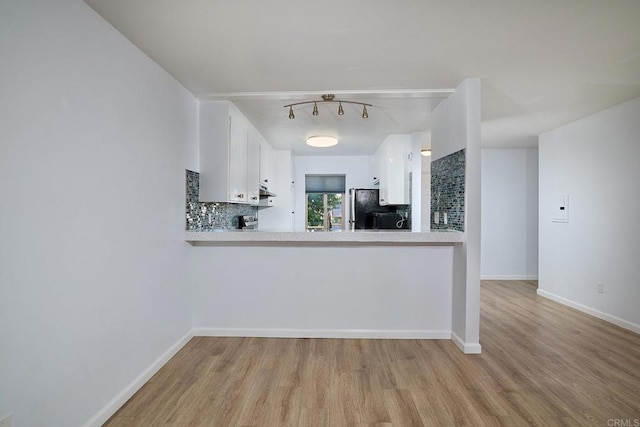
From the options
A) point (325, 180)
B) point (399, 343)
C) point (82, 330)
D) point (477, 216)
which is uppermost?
point (325, 180)

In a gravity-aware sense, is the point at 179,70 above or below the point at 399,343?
above

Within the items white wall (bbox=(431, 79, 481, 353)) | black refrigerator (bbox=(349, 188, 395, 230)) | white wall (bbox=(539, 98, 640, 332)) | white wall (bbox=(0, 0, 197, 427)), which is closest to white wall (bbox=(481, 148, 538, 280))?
white wall (bbox=(539, 98, 640, 332))

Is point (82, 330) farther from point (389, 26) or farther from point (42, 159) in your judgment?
point (389, 26)

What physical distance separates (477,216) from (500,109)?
1508 mm

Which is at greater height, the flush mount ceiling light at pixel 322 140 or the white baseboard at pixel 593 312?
the flush mount ceiling light at pixel 322 140

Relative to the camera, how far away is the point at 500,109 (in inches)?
138

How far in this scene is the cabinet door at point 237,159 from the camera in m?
3.29

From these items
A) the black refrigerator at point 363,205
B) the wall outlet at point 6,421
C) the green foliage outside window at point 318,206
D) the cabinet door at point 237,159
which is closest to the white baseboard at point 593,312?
the black refrigerator at point 363,205

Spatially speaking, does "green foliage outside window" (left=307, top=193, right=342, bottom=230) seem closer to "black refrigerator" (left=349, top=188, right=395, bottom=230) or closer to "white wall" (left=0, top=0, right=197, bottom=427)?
"black refrigerator" (left=349, top=188, right=395, bottom=230)

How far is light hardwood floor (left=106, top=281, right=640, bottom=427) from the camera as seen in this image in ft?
6.28

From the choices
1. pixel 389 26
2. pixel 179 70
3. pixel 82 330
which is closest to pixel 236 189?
pixel 179 70

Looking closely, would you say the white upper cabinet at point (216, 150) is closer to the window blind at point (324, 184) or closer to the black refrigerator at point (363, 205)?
the black refrigerator at point (363, 205)

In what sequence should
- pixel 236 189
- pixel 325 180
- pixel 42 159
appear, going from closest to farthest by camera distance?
1. pixel 42 159
2. pixel 236 189
3. pixel 325 180

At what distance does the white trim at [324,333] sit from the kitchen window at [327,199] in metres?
3.67
